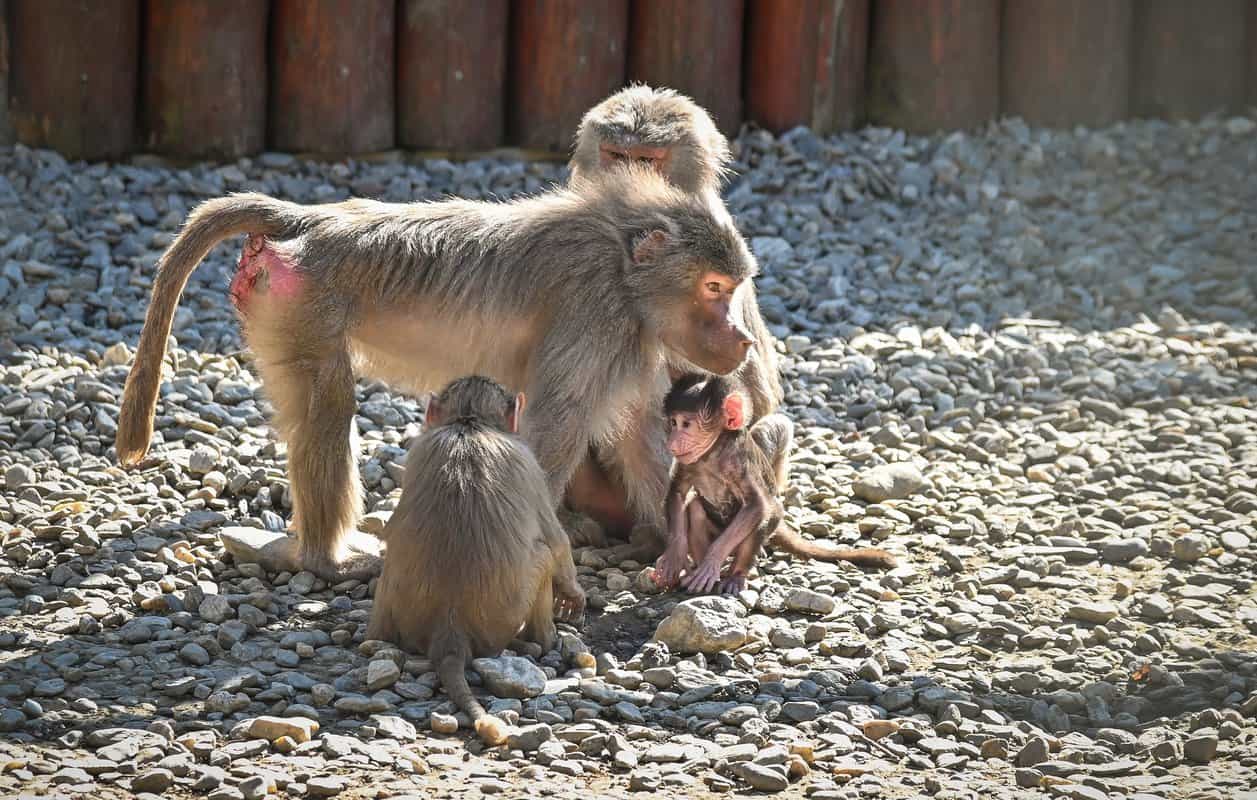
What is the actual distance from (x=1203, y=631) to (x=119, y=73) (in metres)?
5.66

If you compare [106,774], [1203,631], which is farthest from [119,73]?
[1203,631]

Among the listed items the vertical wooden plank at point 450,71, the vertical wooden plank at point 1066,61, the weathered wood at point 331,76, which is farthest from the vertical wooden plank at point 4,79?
the vertical wooden plank at point 1066,61

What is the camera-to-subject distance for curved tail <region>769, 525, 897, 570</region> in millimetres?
5077

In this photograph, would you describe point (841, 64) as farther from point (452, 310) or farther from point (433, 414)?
point (433, 414)

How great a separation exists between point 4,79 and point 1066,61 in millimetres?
5669

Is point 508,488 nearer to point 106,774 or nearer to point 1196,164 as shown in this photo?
point 106,774

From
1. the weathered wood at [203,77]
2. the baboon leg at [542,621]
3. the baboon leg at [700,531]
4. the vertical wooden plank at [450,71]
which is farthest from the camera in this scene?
the vertical wooden plank at [450,71]

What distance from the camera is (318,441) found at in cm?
459

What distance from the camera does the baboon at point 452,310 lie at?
15.0 ft

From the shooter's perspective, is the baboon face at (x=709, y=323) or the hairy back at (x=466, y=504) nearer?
the hairy back at (x=466, y=504)

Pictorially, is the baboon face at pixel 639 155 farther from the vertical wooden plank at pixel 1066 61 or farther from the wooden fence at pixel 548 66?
the vertical wooden plank at pixel 1066 61

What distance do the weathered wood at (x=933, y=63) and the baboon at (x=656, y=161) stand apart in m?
2.99

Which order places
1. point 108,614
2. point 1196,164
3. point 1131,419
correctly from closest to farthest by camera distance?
point 108,614 → point 1131,419 → point 1196,164

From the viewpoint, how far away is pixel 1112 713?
4016 millimetres
